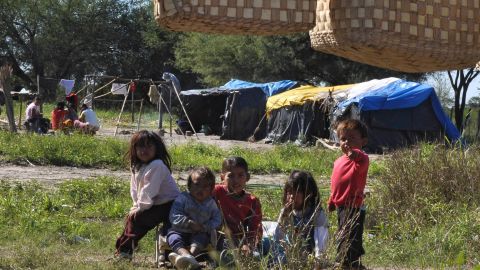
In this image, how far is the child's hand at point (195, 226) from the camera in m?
5.96

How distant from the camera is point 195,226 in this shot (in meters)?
5.99

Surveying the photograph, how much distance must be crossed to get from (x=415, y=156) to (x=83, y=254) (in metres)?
3.34

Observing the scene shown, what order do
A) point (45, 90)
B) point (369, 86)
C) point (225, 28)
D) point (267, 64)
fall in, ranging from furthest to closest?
1. point (45, 90)
2. point (267, 64)
3. point (369, 86)
4. point (225, 28)

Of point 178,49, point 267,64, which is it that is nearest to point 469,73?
point 267,64

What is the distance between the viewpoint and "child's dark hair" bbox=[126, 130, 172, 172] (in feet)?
20.1

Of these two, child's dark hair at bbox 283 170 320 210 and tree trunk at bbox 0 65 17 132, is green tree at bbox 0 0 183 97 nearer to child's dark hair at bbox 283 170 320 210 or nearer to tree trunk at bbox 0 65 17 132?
tree trunk at bbox 0 65 17 132

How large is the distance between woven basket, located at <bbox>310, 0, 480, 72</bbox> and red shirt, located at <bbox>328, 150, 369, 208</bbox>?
119 inches

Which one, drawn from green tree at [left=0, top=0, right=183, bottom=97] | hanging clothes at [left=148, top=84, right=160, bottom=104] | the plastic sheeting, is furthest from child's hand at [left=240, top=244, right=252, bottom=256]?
green tree at [left=0, top=0, right=183, bottom=97]

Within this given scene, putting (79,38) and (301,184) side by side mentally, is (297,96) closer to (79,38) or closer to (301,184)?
(301,184)

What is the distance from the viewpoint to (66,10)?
158 feet

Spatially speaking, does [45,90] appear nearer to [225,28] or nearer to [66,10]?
[66,10]

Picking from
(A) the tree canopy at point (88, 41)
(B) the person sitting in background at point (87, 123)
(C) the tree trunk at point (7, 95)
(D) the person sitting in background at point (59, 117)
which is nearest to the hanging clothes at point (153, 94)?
(B) the person sitting in background at point (87, 123)

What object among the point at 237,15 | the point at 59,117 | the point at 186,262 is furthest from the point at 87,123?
the point at 237,15

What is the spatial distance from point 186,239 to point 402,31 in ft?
12.5
